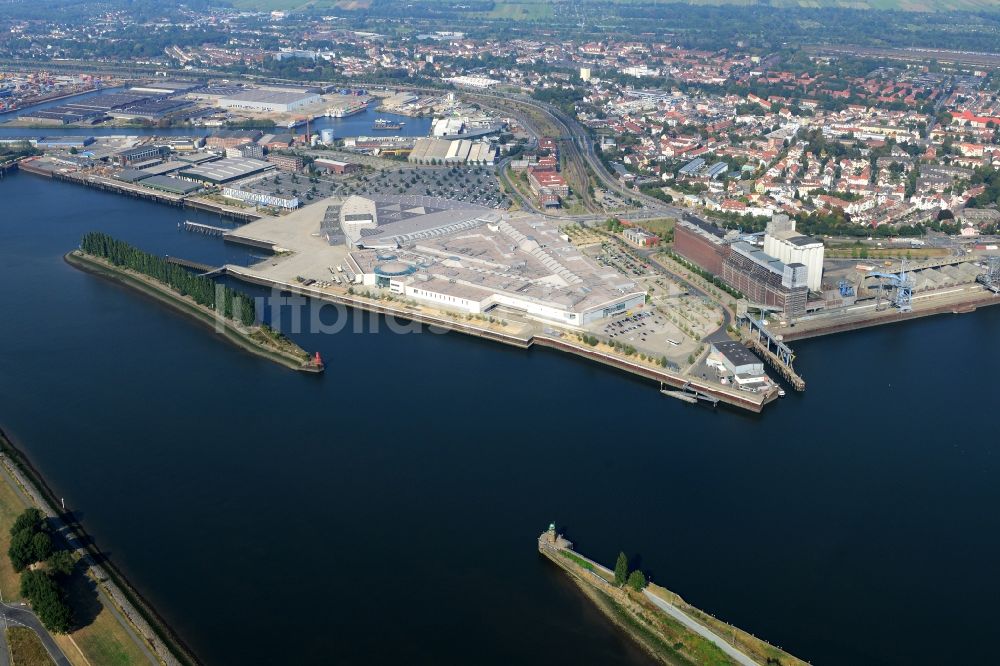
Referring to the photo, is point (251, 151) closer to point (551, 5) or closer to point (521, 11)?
point (521, 11)

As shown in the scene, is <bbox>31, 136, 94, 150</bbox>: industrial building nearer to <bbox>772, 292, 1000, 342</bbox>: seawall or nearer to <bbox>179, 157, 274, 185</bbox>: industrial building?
<bbox>179, 157, 274, 185</bbox>: industrial building

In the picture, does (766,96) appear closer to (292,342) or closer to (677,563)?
(292,342)

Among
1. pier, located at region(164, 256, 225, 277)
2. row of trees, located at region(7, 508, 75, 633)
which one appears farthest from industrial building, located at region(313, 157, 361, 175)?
row of trees, located at region(7, 508, 75, 633)

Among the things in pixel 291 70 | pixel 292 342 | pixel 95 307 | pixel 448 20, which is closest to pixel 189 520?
pixel 292 342

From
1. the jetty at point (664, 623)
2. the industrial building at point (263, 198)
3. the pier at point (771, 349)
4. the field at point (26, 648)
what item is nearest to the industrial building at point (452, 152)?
the industrial building at point (263, 198)

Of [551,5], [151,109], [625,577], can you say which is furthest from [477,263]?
[551,5]
